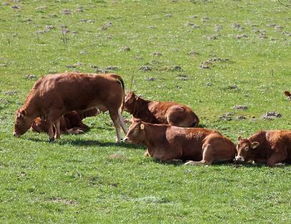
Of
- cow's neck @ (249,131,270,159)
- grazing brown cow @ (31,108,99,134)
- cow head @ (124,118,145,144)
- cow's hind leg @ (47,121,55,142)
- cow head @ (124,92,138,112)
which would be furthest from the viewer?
cow head @ (124,92,138,112)

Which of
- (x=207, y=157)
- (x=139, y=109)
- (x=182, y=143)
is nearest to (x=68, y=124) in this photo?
(x=139, y=109)

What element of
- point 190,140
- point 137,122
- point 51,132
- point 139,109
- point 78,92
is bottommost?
point 139,109

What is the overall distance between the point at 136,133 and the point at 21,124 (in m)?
3.36

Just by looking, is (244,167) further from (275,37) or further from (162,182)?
(275,37)

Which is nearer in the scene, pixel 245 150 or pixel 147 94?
pixel 245 150

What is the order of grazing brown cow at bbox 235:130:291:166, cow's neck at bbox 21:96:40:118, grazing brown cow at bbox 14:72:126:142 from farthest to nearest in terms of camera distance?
cow's neck at bbox 21:96:40:118 < grazing brown cow at bbox 14:72:126:142 < grazing brown cow at bbox 235:130:291:166

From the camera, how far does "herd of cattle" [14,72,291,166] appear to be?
1794 centimetres

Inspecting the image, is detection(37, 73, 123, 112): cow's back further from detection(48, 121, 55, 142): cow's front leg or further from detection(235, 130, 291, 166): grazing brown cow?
detection(235, 130, 291, 166): grazing brown cow

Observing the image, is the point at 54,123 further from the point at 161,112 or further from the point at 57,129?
the point at 161,112

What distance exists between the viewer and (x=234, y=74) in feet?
96.9

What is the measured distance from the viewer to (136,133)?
1872cm

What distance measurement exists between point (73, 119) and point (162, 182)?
5991 mm

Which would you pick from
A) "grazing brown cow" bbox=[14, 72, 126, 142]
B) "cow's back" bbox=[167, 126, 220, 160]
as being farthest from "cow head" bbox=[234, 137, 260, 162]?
"grazing brown cow" bbox=[14, 72, 126, 142]

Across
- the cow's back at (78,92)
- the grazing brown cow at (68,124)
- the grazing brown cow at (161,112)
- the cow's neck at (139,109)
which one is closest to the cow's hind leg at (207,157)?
the cow's back at (78,92)
